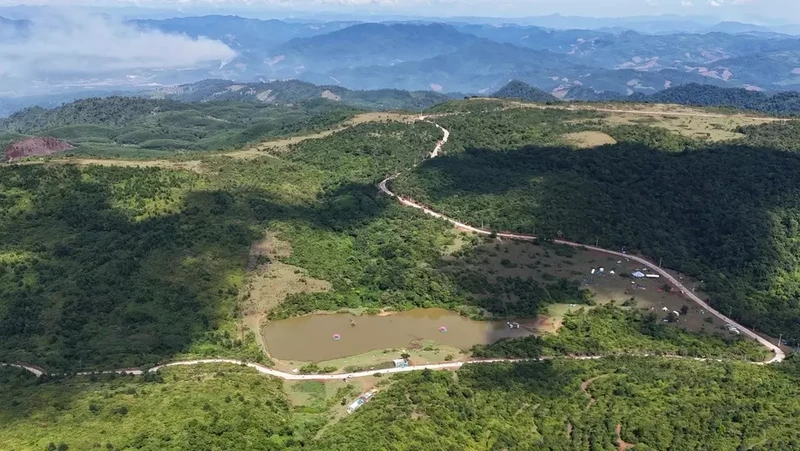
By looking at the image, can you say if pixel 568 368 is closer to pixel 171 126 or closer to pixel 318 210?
pixel 318 210

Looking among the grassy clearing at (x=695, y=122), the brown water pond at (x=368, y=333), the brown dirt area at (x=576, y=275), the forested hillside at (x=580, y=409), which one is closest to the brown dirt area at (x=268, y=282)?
the brown water pond at (x=368, y=333)

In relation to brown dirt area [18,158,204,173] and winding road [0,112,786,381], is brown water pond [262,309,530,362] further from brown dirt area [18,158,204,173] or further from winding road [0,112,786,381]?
brown dirt area [18,158,204,173]

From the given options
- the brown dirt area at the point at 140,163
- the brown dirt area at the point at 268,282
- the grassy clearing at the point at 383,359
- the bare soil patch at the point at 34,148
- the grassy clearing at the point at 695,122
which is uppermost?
the grassy clearing at the point at 695,122

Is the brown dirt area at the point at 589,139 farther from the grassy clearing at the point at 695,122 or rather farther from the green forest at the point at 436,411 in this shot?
the green forest at the point at 436,411

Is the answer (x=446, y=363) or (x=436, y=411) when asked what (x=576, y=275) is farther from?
(x=436, y=411)

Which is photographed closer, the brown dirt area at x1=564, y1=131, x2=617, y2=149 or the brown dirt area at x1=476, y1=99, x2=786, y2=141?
the brown dirt area at x1=564, y1=131, x2=617, y2=149

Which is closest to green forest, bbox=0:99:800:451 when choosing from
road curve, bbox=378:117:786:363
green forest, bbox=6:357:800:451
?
green forest, bbox=6:357:800:451

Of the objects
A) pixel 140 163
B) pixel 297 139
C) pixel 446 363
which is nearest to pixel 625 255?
pixel 446 363
